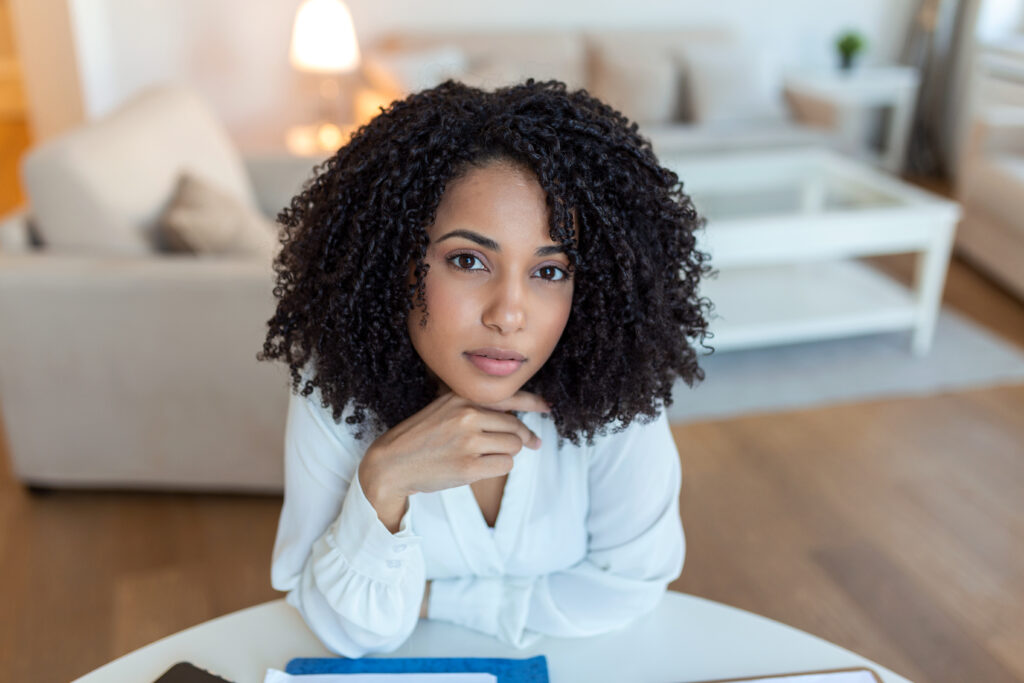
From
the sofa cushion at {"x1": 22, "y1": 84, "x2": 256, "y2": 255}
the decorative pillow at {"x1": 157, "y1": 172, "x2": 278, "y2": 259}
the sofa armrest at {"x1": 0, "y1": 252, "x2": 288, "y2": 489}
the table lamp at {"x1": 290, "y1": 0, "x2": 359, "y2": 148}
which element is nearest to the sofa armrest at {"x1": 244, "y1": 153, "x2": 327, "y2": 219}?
the sofa cushion at {"x1": 22, "y1": 84, "x2": 256, "y2": 255}

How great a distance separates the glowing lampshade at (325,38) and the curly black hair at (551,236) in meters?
2.84

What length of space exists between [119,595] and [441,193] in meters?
1.34

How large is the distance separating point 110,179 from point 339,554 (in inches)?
53.2

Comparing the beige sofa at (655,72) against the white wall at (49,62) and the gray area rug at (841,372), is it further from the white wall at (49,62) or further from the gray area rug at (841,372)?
the gray area rug at (841,372)

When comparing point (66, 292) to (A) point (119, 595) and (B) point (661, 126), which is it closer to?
(A) point (119, 595)

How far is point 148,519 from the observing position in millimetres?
1928

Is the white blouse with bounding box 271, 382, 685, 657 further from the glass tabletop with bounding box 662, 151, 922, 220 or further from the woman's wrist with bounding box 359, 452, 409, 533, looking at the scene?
the glass tabletop with bounding box 662, 151, 922, 220

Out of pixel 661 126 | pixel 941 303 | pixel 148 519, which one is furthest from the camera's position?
pixel 661 126

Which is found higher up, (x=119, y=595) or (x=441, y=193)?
(x=441, y=193)

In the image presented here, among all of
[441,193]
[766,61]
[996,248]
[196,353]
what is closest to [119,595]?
[196,353]

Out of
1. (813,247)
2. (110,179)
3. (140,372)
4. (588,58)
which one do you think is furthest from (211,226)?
(588,58)

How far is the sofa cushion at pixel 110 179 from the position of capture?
1.78 m

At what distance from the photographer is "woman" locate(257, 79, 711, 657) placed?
0.76 m

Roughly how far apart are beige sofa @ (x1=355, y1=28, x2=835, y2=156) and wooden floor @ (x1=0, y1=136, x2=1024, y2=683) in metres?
1.89
